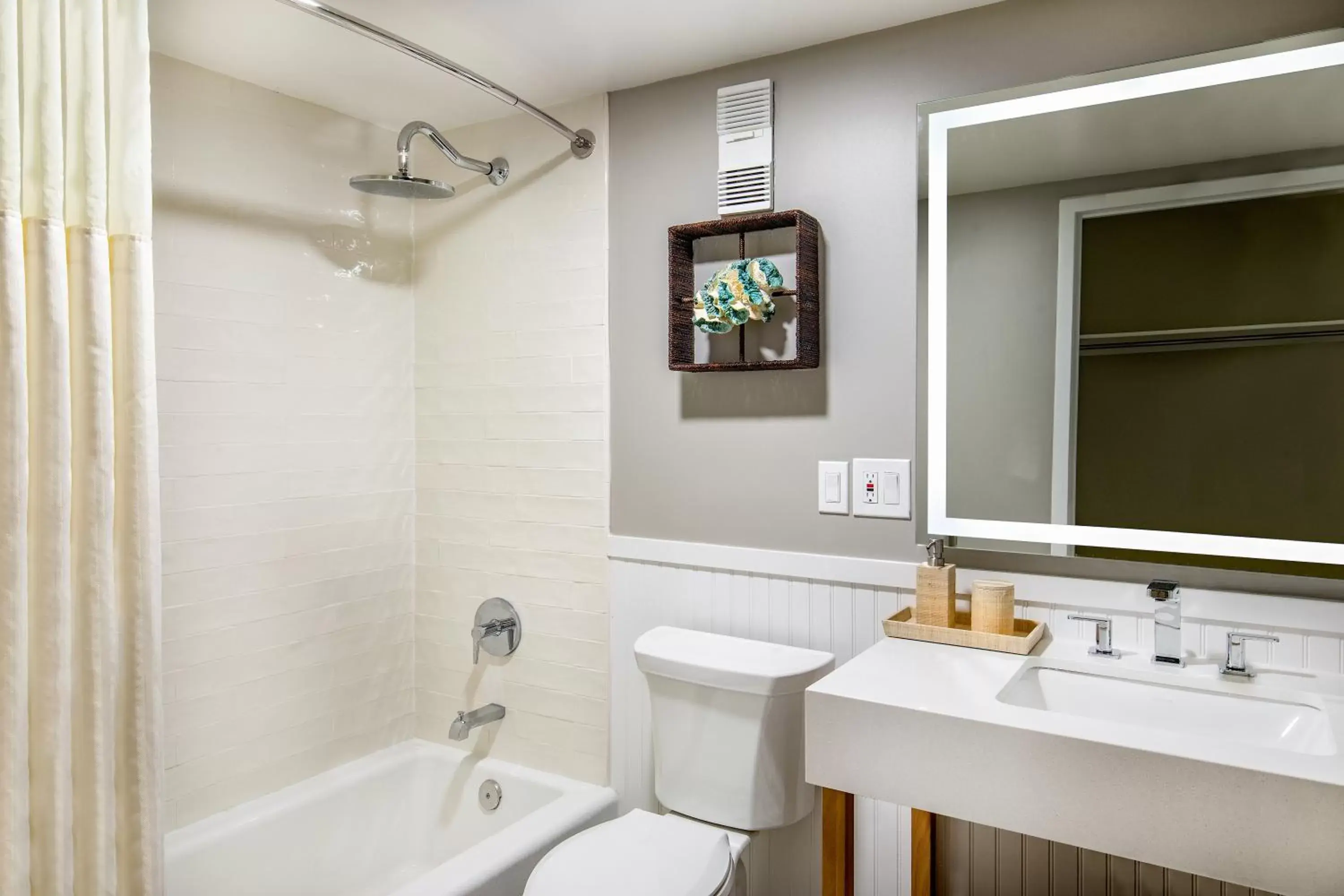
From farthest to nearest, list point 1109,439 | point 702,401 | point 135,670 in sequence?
point 702,401
point 1109,439
point 135,670

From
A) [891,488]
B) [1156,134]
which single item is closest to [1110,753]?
[891,488]

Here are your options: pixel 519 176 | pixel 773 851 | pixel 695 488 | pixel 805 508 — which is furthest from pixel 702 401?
pixel 773 851

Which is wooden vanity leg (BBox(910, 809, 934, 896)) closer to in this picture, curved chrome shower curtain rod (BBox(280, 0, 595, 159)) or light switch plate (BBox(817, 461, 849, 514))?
light switch plate (BBox(817, 461, 849, 514))

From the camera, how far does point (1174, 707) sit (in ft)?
5.03

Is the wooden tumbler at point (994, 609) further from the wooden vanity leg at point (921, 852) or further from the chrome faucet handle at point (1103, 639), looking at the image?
the wooden vanity leg at point (921, 852)

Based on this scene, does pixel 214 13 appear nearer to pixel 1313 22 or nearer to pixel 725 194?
pixel 725 194

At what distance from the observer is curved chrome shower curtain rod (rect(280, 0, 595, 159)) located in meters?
1.69

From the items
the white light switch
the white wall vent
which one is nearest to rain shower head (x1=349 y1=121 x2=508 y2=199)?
the white wall vent

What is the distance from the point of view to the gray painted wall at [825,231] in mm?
1732

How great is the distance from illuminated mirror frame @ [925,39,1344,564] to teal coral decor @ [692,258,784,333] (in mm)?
353

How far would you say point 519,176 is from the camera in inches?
97.3

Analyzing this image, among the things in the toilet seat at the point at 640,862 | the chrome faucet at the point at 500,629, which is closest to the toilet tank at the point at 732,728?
the toilet seat at the point at 640,862

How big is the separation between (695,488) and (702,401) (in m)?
0.22

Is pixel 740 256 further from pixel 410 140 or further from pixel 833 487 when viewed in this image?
pixel 410 140
